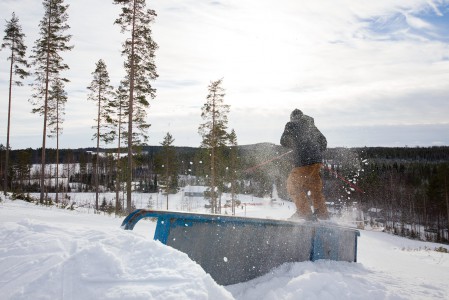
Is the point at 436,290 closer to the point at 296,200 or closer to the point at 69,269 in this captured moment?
the point at 296,200

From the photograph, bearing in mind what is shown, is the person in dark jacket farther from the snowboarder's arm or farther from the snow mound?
the snow mound

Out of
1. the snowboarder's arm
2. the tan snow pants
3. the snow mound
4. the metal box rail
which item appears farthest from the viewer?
the snowboarder's arm

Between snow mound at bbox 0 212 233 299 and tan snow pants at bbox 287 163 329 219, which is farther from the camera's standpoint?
tan snow pants at bbox 287 163 329 219

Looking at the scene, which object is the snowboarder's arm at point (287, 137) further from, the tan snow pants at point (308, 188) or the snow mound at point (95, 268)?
the snow mound at point (95, 268)

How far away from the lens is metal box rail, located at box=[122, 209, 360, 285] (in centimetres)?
339

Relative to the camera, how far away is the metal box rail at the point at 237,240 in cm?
339

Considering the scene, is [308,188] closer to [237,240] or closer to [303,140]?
[303,140]

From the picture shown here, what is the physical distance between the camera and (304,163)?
5.86 meters

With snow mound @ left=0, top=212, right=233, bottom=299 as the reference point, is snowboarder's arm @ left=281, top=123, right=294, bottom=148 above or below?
above

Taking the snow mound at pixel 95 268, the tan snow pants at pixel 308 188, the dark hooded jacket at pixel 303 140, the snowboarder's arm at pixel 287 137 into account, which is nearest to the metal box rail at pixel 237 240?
the tan snow pants at pixel 308 188

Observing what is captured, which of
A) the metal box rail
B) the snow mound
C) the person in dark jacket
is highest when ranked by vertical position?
the person in dark jacket

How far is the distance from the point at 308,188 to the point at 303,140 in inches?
36.2

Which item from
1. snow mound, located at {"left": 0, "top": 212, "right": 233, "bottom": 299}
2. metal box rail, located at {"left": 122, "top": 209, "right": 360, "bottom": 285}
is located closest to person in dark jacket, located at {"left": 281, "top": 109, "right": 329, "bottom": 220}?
metal box rail, located at {"left": 122, "top": 209, "right": 360, "bottom": 285}

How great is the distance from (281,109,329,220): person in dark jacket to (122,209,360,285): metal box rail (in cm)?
85
